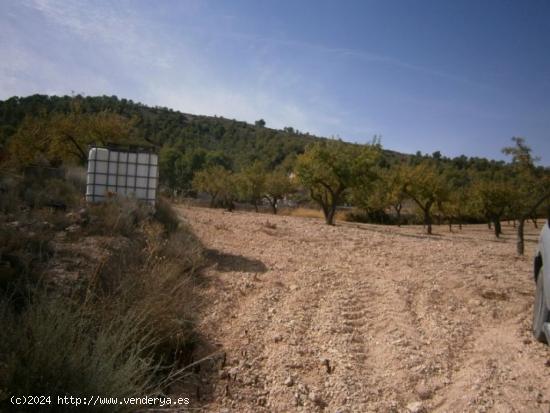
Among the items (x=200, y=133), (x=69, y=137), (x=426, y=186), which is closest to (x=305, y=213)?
(x=426, y=186)

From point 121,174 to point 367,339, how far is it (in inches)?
366

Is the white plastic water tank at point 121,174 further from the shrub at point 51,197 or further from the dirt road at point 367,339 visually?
the dirt road at point 367,339

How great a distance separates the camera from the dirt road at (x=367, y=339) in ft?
11.8

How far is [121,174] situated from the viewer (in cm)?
1188

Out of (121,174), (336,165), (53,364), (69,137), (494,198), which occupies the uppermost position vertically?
(69,137)

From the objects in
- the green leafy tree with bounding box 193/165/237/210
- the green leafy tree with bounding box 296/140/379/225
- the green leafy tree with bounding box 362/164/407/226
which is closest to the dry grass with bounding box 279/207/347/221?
the green leafy tree with bounding box 362/164/407/226

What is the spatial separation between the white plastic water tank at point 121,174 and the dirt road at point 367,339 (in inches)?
169

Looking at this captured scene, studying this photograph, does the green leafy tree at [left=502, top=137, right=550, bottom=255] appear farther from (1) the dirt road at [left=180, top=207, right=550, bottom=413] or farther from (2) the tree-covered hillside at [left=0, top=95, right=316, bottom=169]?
(2) the tree-covered hillside at [left=0, top=95, right=316, bottom=169]

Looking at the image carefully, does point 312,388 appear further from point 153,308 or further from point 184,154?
point 184,154

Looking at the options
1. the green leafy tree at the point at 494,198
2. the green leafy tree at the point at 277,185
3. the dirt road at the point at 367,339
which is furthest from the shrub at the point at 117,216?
the green leafy tree at the point at 277,185

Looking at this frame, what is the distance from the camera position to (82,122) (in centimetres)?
1997

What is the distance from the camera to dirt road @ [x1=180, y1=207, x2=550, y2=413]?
3.61m

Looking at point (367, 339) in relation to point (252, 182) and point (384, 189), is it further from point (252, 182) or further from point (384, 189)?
point (252, 182)

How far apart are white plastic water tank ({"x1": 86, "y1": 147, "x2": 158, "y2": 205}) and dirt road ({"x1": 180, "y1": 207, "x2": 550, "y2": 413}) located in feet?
14.1
